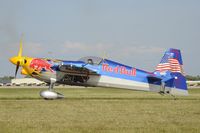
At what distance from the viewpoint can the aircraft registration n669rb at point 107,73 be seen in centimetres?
2158

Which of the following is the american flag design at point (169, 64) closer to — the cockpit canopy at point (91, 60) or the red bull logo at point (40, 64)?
the cockpit canopy at point (91, 60)

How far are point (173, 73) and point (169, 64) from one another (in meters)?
0.58

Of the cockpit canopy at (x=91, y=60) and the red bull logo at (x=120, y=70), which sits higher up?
the cockpit canopy at (x=91, y=60)

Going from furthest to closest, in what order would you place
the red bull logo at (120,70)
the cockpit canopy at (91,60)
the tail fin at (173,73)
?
1. the tail fin at (173,73)
2. the red bull logo at (120,70)
3. the cockpit canopy at (91,60)

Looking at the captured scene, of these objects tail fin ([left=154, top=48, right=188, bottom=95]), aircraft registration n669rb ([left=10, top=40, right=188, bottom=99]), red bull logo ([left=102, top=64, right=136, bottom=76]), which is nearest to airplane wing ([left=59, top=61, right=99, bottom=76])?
aircraft registration n669rb ([left=10, top=40, right=188, bottom=99])

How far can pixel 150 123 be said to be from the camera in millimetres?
10469

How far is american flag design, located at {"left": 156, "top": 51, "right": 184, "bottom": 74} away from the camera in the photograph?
73.5ft

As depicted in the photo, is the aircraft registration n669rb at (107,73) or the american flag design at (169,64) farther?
the american flag design at (169,64)

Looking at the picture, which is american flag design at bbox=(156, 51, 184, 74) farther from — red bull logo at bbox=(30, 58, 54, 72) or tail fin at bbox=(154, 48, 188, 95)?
red bull logo at bbox=(30, 58, 54, 72)

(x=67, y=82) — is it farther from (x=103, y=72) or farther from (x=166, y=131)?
(x=166, y=131)

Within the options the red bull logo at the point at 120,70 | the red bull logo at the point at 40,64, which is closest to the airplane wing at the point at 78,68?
the red bull logo at the point at 120,70

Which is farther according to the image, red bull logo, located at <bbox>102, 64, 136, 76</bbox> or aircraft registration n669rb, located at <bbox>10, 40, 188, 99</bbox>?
red bull logo, located at <bbox>102, 64, 136, 76</bbox>

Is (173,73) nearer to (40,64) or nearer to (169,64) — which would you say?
(169,64)

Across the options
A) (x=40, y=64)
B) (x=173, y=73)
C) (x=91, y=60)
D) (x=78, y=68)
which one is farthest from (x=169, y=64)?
(x=40, y=64)
